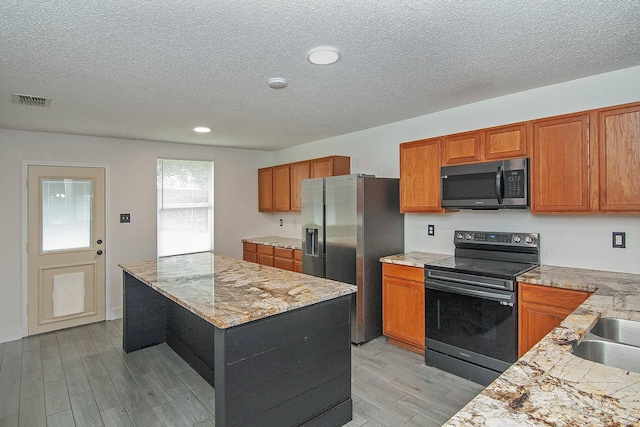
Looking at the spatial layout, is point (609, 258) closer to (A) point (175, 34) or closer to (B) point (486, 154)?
(B) point (486, 154)

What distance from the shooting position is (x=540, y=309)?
2443 millimetres

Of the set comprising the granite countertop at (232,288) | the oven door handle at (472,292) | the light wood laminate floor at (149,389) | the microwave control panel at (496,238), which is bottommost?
the light wood laminate floor at (149,389)

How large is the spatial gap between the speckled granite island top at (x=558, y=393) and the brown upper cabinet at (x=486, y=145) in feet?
5.57

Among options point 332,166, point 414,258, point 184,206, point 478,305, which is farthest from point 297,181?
point 478,305

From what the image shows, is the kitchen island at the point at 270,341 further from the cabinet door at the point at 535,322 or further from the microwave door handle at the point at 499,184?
the microwave door handle at the point at 499,184

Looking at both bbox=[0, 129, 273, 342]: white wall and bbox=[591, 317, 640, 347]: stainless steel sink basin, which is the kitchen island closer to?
bbox=[591, 317, 640, 347]: stainless steel sink basin

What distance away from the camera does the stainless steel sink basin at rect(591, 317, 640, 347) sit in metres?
1.54

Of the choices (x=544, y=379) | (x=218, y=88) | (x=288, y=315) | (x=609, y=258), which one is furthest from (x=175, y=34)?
(x=609, y=258)

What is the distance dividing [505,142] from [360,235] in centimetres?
152

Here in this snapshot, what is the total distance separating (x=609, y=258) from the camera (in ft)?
8.51

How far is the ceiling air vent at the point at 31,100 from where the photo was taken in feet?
9.32

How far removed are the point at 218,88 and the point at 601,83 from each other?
2832 millimetres

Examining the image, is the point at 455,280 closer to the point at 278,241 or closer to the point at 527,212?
the point at 527,212

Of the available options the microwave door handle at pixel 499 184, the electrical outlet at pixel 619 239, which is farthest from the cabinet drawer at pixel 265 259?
the electrical outlet at pixel 619 239
